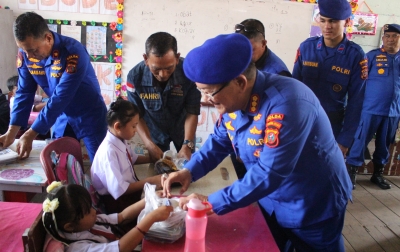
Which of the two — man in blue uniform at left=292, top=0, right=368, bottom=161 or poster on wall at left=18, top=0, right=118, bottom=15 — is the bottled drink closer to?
man in blue uniform at left=292, top=0, right=368, bottom=161

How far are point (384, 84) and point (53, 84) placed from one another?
3208 mm

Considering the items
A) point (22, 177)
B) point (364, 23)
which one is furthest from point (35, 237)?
point (364, 23)

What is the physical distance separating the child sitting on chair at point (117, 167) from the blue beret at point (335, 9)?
4.47ft

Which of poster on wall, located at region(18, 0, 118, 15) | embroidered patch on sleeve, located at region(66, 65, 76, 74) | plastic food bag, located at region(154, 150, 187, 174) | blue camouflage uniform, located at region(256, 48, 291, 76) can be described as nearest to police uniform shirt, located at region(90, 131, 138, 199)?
plastic food bag, located at region(154, 150, 187, 174)

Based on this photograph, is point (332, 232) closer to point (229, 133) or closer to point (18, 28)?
point (229, 133)

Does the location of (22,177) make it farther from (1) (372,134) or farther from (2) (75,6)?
(1) (372,134)

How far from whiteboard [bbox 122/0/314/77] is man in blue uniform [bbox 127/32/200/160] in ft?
4.72

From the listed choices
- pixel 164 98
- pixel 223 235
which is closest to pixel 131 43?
pixel 164 98

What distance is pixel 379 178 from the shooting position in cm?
377

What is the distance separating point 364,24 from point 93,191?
11.5 feet

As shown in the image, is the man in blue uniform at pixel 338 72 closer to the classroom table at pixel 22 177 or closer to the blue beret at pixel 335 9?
the blue beret at pixel 335 9

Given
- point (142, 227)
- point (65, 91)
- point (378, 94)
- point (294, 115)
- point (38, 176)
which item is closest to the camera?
point (294, 115)

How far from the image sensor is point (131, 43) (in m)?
3.56

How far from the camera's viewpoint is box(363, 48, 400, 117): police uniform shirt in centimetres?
349
